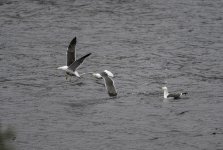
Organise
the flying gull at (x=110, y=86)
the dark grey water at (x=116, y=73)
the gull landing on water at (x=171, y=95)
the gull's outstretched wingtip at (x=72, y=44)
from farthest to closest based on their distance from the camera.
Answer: the gull's outstretched wingtip at (x=72, y=44)
the gull landing on water at (x=171, y=95)
the flying gull at (x=110, y=86)
the dark grey water at (x=116, y=73)

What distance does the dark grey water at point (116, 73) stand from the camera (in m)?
14.7

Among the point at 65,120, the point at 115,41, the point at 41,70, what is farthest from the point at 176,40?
the point at 65,120

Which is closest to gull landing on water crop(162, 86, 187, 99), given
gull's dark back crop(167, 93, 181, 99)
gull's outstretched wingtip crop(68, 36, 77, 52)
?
gull's dark back crop(167, 93, 181, 99)

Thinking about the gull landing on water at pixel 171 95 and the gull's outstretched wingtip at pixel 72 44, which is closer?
the gull landing on water at pixel 171 95

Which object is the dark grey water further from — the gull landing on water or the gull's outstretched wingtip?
the gull's outstretched wingtip

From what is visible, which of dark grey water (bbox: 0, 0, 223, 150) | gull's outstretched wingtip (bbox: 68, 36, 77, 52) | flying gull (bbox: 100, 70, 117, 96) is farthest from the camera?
gull's outstretched wingtip (bbox: 68, 36, 77, 52)

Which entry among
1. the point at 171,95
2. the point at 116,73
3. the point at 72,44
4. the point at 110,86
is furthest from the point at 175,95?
the point at 72,44

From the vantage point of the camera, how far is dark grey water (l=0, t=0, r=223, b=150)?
14667mm

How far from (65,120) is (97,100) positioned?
2302 millimetres

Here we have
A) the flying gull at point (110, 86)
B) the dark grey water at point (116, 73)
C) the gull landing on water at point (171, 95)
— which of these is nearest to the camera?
the dark grey water at point (116, 73)

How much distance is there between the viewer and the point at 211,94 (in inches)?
715

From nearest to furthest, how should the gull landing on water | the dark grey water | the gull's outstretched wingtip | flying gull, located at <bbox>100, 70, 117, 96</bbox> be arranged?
the dark grey water, flying gull, located at <bbox>100, 70, 117, 96</bbox>, the gull landing on water, the gull's outstretched wingtip

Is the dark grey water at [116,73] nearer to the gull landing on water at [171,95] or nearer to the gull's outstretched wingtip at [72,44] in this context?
the gull landing on water at [171,95]

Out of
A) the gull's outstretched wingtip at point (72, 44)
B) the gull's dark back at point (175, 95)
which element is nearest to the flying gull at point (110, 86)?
the gull's outstretched wingtip at point (72, 44)
